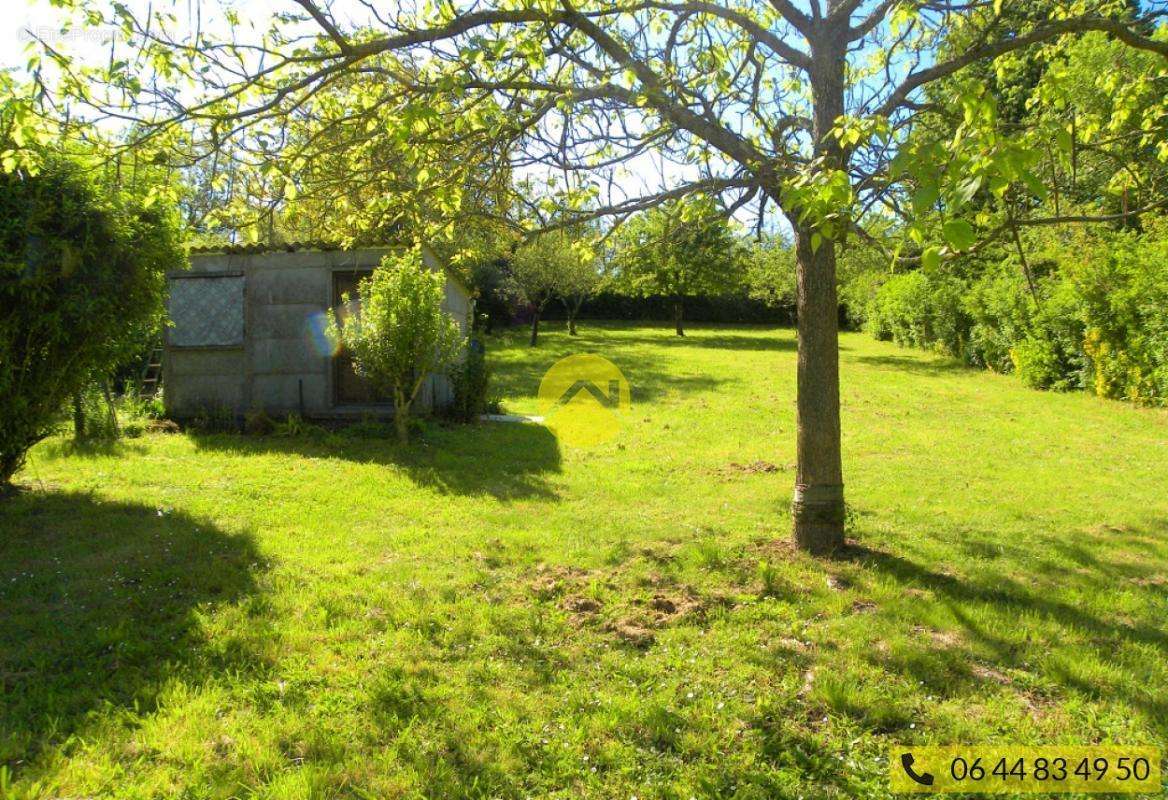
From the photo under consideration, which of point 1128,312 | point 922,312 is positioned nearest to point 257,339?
point 1128,312

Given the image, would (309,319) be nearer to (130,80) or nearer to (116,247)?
(116,247)

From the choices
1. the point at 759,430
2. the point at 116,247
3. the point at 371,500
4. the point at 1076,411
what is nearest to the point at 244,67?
the point at 116,247

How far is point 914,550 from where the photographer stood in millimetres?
5902

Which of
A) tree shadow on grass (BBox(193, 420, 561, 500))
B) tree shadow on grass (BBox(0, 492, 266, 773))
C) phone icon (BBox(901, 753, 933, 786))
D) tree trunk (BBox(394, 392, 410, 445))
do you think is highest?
tree trunk (BBox(394, 392, 410, 445))

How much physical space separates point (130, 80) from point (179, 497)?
14.1ft

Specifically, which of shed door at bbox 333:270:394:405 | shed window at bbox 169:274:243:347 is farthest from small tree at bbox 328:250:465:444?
shed window at bbox 169:274:243:347

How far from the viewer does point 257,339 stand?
1125cm

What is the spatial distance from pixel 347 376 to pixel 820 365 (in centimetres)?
850

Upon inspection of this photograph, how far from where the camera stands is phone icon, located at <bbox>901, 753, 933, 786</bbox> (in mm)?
2934

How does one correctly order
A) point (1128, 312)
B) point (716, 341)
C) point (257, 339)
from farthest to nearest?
point (716, 341) < point (1128, 312) < point (257, 339)

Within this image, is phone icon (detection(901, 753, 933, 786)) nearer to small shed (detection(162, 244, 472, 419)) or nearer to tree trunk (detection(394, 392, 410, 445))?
tree trunk (detection(394, 392, 410, 445))

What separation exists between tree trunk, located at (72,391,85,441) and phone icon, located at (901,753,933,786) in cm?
1041

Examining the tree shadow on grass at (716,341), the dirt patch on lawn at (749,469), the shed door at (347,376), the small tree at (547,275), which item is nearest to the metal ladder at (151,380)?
the shed door at (347,376)

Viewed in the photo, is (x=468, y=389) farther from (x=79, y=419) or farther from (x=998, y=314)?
(x=998, y=314)
